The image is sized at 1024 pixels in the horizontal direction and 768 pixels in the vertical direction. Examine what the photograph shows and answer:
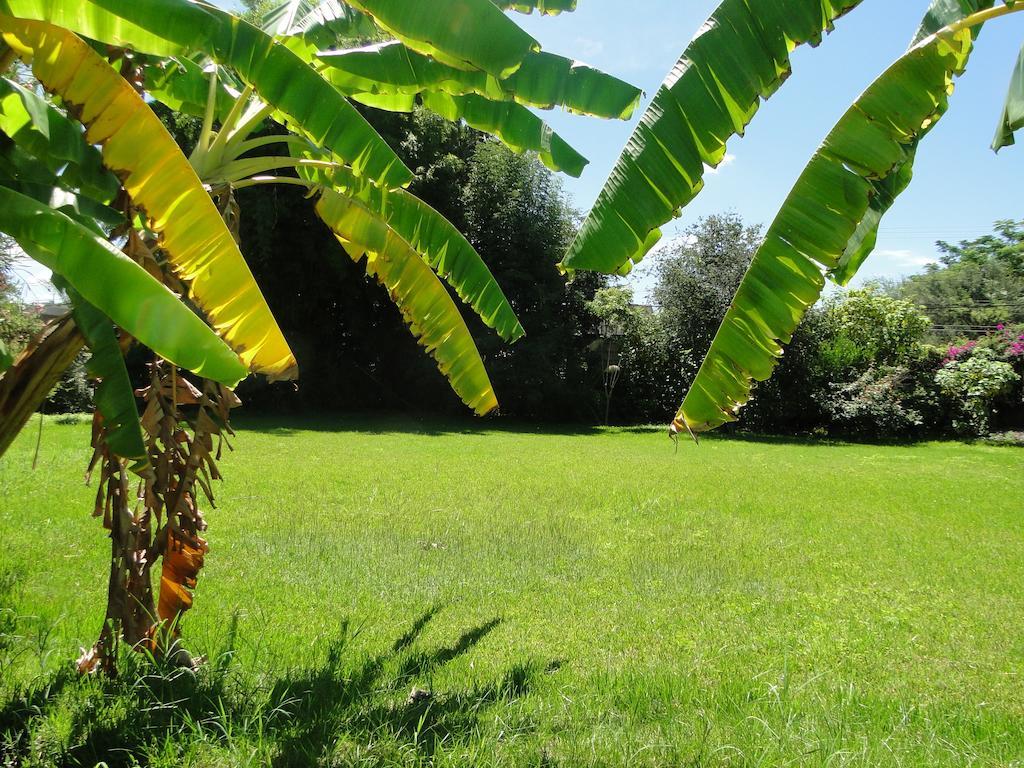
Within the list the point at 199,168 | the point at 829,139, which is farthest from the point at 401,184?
the point at 829,139

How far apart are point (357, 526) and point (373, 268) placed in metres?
3.76

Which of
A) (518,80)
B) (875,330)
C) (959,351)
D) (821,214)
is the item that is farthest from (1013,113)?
(959,351)

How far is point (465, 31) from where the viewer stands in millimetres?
2271

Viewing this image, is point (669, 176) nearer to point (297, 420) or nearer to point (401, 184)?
point (401, 184)

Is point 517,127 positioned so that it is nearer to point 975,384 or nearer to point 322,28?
point 322,28

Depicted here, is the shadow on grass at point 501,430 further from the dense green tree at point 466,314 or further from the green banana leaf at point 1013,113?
the green banana leaf at point 1013,113

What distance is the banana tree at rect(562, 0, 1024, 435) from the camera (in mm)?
2262

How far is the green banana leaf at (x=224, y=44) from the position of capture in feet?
7.58

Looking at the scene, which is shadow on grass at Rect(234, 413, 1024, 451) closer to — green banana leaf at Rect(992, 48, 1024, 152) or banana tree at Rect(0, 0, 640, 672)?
banana tree at Rect(0, 0, 640, 672)

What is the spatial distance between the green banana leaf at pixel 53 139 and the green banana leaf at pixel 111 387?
1.55 ft

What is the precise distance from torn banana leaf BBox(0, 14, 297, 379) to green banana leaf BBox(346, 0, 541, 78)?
83 cm

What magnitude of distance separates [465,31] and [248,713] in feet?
9.18

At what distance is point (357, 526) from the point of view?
695 cm

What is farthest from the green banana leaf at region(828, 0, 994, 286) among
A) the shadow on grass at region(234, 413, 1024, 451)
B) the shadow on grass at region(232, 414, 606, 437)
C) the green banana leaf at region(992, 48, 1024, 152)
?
the shadow on grass at region(232, 414, 606, 437)
